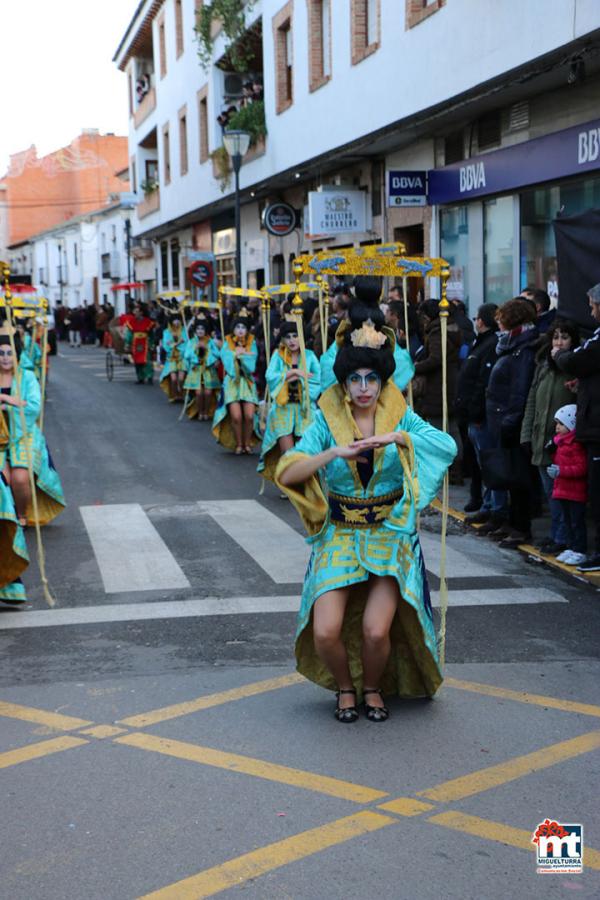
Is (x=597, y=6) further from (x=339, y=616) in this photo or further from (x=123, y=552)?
(x=339, y=616)

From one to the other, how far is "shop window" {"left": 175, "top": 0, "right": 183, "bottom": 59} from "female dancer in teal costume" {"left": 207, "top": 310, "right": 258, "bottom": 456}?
22.9 meters

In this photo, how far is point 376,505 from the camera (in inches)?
211

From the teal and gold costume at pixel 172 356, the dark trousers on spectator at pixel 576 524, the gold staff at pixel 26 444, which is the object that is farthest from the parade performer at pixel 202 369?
the dark trousers on spectator at pixel 576 524

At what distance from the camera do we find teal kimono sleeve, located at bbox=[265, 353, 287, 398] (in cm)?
1186

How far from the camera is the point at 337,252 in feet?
24.4

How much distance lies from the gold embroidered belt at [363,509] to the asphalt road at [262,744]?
930 millimetres

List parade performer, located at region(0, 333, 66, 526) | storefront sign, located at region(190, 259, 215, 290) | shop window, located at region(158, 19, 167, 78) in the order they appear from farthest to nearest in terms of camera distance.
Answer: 1. shop window, located at region(158, 19, 167, 78)
2. storefront sign, located at region(190, 259, 215, 290)
3. parade performer, located at region(0, 333, 66, 526)

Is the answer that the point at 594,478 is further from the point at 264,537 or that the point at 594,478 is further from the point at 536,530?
the point at 264,537

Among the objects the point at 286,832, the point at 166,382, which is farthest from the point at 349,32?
the point at 286,832

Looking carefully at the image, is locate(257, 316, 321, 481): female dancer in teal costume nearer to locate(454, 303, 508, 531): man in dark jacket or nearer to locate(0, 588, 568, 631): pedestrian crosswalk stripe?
locate(454, 303, 508, 531): man in dark jacket

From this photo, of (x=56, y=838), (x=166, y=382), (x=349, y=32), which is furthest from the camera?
(x=166, y=382)

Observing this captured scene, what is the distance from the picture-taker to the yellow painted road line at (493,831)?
3.98 metres

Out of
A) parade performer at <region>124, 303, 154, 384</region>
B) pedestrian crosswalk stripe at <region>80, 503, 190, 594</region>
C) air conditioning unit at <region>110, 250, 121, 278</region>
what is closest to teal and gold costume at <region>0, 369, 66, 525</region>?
pedestrian crosswalk stripe at <region>80, 503, 190, 594</region>

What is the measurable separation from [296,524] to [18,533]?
3.55 meters
